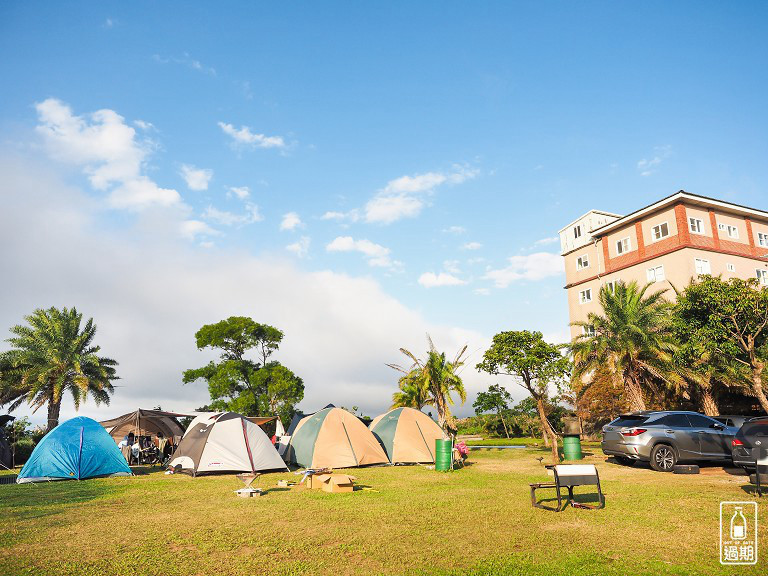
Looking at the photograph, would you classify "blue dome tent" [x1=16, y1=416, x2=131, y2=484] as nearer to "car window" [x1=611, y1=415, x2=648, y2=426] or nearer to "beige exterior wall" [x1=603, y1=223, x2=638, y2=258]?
"car window" [x1=611, y1=415, x2=648, y2=426]

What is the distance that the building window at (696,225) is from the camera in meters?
38.6

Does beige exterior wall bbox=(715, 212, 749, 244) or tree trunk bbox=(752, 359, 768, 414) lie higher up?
beige exterior wall bbox=(715, 212, 749, 244)

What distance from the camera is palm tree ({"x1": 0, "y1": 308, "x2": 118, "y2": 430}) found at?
31484 mm

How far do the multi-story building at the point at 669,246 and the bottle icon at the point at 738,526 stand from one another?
30.7m

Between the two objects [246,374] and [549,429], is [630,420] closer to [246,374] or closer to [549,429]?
[549,429]

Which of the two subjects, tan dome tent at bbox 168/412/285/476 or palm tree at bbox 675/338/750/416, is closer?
tan dome tent at bbox 168/412/285/476

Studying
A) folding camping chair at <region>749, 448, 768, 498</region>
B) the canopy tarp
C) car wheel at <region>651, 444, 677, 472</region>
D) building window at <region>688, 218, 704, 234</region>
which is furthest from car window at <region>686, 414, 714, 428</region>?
building window at <region>688, 218, 704, 234</region>

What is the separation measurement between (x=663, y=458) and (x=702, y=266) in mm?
28239

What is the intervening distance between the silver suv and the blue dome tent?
17.0 m

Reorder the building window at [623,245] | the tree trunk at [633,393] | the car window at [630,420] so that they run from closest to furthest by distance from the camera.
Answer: the car window at [630,420] < the tree trunk at [633,393] < the building window at [623,245]

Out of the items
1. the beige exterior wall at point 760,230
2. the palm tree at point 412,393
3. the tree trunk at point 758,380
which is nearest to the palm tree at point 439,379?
the palm tree at point 412,393

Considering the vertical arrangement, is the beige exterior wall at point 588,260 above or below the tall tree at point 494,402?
above

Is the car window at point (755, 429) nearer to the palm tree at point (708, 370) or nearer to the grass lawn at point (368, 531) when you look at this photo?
the grass lawn at point (368, 531)

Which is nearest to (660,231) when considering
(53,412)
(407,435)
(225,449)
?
(407,435)
